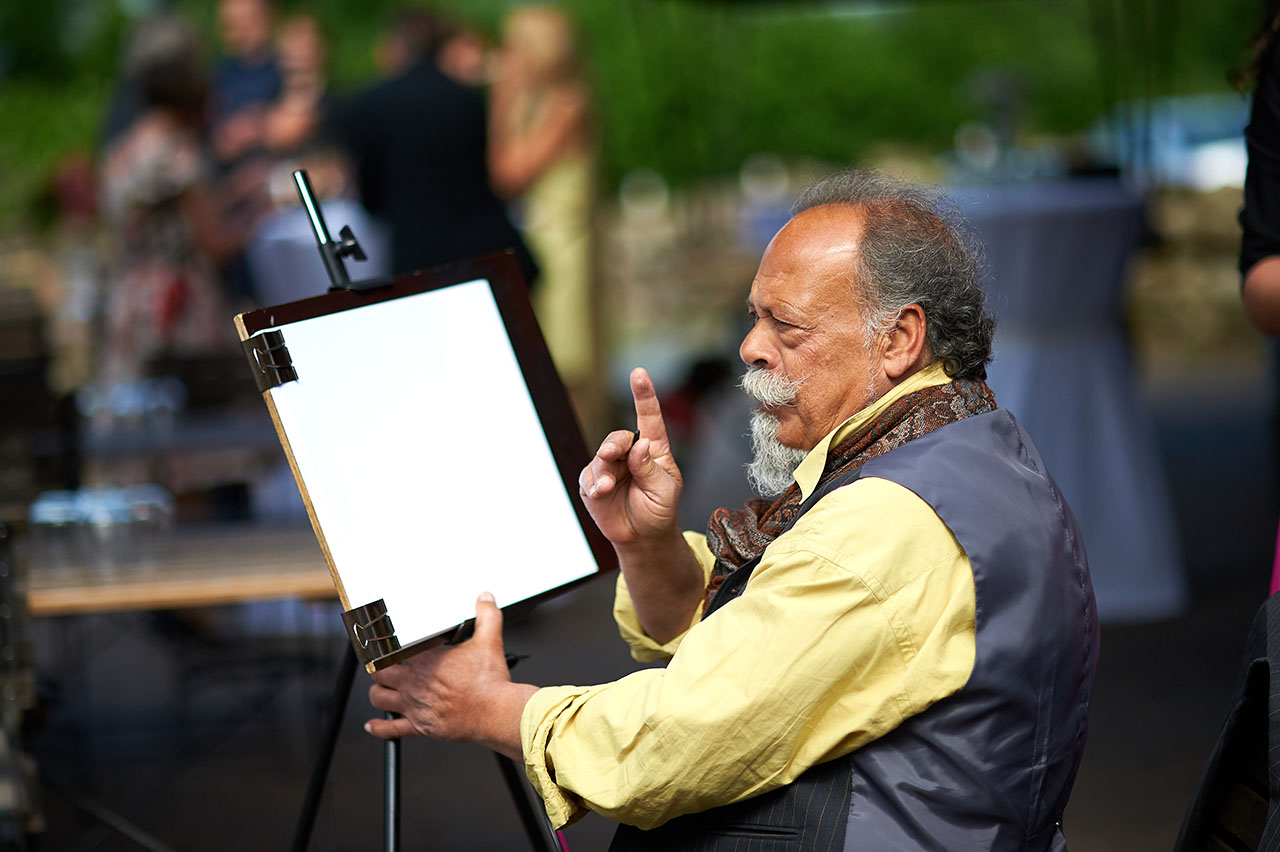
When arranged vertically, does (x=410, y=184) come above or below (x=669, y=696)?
above

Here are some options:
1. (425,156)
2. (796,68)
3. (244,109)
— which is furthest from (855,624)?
(796,68)

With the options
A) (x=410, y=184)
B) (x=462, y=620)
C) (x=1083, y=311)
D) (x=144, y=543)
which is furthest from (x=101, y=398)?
(x=462, y=620)

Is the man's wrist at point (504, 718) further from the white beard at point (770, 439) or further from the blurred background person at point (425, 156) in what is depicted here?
the blurred background person at point (425, 156)

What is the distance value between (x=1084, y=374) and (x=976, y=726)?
3134mm

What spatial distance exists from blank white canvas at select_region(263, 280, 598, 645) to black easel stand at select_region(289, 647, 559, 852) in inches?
5.8

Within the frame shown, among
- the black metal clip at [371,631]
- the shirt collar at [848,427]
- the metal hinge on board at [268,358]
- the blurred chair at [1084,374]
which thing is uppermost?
the metal hinge on board at [268,358]

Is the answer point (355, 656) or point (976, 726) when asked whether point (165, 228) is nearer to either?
point (355, 656)

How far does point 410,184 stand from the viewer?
4.71 metres

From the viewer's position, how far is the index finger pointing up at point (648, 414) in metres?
1.66

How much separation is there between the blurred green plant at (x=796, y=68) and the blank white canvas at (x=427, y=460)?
42.8 feet

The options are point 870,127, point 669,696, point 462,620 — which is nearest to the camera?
point 669,696

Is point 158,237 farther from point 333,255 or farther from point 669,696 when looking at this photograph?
point 669,696

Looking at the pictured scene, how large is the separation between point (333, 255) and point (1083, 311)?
10.0ft

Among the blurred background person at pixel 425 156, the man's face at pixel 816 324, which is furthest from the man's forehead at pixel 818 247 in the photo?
the blurred background person at pixel 425 156
